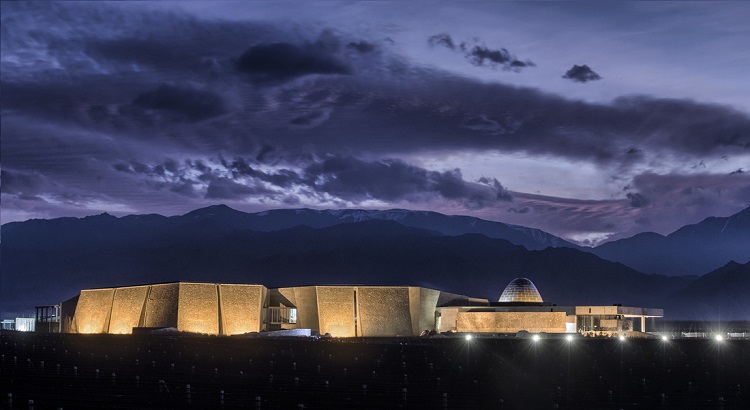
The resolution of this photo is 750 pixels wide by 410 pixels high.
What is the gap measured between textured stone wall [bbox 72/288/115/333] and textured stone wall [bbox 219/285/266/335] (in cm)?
1379

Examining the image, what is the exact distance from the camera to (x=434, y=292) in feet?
314

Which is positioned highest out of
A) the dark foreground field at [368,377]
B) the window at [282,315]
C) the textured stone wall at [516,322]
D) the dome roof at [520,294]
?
the dome roof at [520,294]

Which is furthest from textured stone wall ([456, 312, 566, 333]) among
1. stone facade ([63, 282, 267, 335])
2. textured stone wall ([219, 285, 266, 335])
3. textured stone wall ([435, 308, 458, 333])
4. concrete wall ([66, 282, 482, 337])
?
stone facade ([63, 282, 267, 335])

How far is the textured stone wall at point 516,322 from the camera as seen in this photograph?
3602 inches

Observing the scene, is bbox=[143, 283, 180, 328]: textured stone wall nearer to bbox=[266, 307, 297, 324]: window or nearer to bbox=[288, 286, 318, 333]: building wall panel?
bbox=[266, 307, 297, 324]: window

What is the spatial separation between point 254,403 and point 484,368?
751 inches

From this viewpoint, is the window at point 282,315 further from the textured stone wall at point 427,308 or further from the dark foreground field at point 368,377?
the dark foreground field at point 368,377

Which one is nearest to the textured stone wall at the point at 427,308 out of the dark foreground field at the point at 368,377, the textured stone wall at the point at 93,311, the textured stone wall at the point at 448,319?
the textured stone wall at the point at 448,319

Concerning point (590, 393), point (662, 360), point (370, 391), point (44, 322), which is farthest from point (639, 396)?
point (44, 322)

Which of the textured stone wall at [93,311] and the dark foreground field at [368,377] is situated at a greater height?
the textured stone wall at [93,311]

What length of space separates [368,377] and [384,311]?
49833 millimetres

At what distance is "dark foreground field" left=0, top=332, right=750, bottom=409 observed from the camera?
32.1 m

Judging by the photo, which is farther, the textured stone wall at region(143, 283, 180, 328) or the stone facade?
the stone facade

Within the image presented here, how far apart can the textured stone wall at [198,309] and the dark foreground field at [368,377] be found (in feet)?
59.5
